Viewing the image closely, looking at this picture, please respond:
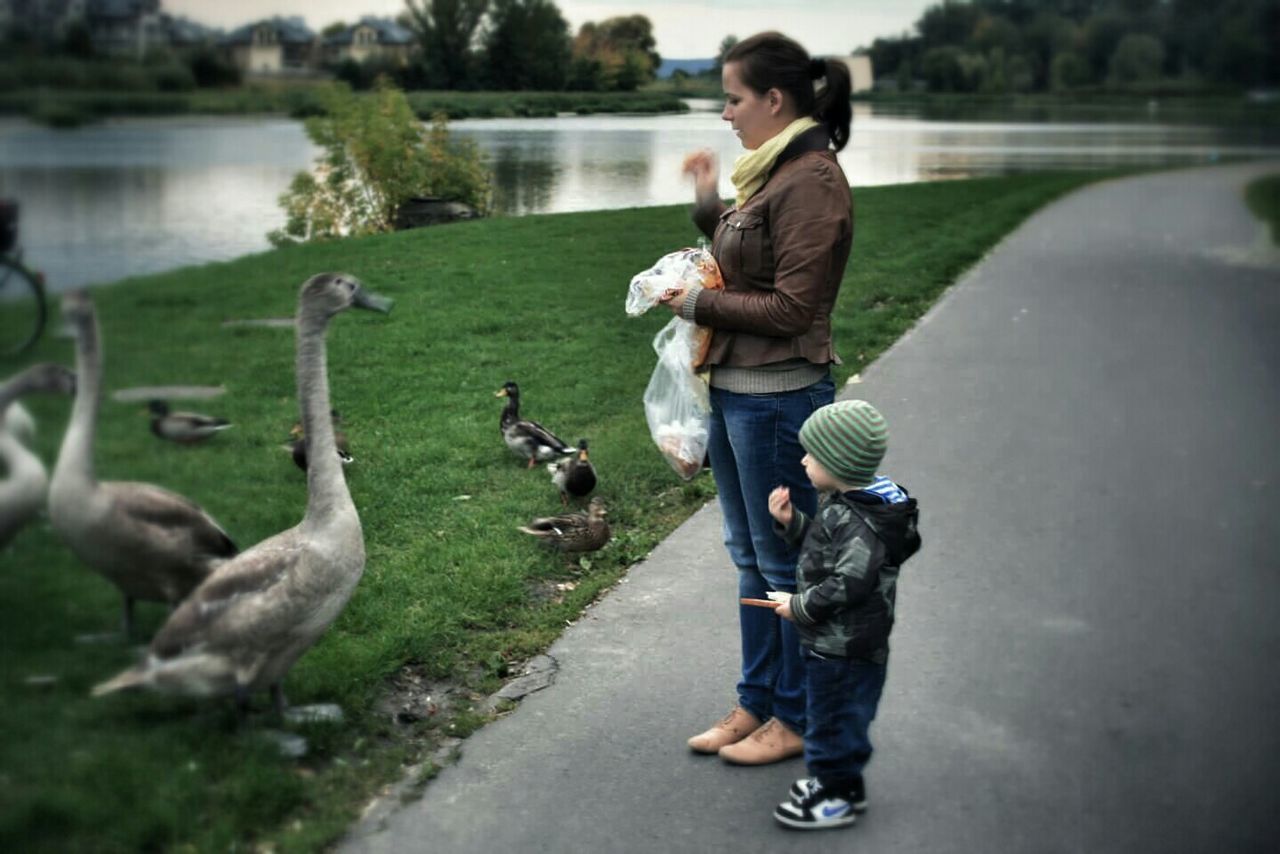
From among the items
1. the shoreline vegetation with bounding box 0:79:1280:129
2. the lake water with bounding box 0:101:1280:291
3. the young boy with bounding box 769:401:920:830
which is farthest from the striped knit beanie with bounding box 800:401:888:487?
the shoreline vegetation with bounding box 0:79:1280:129

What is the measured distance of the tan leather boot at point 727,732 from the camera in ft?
13.5

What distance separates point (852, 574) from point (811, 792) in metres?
0.71

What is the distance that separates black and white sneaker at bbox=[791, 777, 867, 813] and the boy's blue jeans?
2 centimetres

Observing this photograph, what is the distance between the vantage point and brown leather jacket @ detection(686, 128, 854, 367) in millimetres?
3635

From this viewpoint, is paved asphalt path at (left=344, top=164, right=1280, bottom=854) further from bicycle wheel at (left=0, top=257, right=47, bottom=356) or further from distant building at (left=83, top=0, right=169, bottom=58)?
distant building at (left=83, top=0, right=169, bottom=58)

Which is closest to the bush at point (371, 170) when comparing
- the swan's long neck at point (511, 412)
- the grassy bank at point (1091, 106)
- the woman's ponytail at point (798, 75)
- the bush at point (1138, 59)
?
the woman's ponytail at point (798, 75)

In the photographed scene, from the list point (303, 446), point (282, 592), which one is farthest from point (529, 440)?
point (282, 592)

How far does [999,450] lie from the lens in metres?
7.88

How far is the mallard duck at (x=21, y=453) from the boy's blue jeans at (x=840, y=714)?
213cm

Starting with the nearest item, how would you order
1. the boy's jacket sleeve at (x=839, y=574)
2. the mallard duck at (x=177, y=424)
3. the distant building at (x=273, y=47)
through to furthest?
the mallard duck at (x=177, y=424), the distant building at (x=273, y=47), the boy's jacket sleeve at (x=839, y=574)

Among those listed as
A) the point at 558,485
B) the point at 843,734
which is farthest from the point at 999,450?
the point at 843,734

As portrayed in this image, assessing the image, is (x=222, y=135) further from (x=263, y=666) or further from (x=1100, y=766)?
(x=1100, y=766)

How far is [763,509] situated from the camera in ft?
13.0

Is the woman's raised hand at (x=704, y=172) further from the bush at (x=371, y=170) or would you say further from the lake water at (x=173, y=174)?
the bush at (x=371, y=170)
